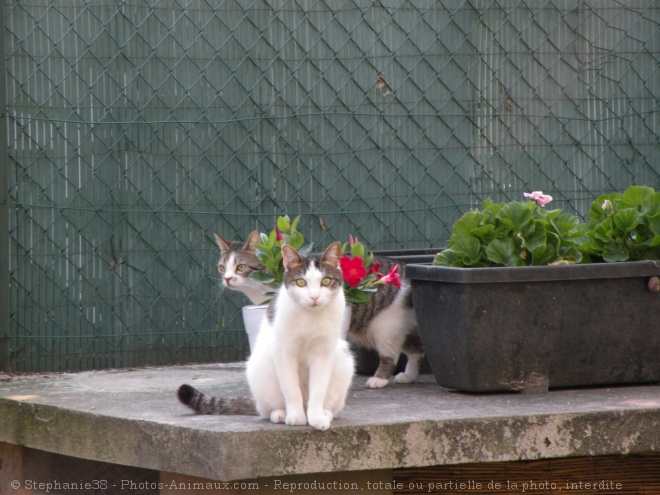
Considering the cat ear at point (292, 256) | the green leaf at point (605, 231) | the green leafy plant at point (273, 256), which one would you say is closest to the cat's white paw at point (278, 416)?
the cat ear at point (292, 256)

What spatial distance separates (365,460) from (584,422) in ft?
2.42

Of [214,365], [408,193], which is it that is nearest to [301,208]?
[408,193]

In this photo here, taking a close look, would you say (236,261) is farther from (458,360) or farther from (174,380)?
(458,360)

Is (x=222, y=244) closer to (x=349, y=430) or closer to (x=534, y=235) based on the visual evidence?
(x=534, y=235)

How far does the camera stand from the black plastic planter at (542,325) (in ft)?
11.1

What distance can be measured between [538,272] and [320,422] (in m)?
1.03

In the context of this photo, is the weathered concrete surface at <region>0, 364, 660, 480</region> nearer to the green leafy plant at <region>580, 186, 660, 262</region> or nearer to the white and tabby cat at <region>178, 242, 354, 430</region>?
the white and tabby cat at <region>178, 242, 354, 430</region>

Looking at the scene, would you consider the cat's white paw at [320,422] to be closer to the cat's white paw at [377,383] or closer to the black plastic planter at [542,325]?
the black plastic planter at [542,325]

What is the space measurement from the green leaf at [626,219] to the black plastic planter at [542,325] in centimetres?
16

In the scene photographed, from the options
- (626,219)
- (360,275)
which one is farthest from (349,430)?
(626,219)

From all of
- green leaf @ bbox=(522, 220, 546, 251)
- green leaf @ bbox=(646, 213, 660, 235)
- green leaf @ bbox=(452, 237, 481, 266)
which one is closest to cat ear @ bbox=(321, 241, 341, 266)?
green leaf @ bbox=(452, 237, 481, 266)

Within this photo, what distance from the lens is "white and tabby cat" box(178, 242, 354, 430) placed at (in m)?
2.91

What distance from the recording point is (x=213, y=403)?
313 cm

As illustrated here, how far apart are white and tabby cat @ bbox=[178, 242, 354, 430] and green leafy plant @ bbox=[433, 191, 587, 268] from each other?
0.69 m
